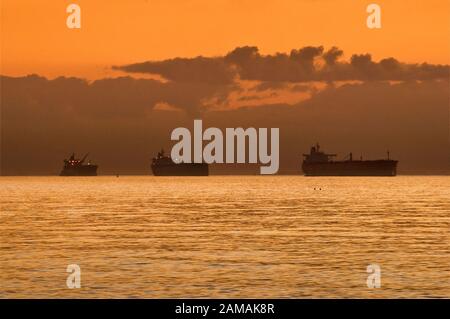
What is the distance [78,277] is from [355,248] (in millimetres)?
20191

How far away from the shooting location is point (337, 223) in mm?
71812

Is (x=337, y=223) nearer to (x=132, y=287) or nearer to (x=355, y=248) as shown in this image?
(x=355, y=248)

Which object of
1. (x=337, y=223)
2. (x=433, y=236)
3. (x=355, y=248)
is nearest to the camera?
(x=355, y=248)

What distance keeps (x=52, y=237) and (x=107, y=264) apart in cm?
1810

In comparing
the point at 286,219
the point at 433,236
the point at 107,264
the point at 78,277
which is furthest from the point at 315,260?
the point at 286,219

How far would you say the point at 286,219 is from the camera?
77625mm

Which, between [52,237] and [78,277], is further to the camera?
[52,237]

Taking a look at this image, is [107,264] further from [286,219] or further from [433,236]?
[286,219]
